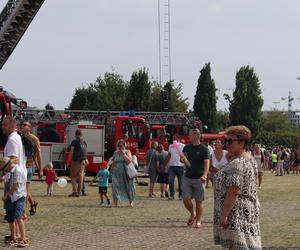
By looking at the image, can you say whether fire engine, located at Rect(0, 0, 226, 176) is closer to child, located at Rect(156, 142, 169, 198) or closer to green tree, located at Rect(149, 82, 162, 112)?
child, located at Rect(156, 142, 169, 198)

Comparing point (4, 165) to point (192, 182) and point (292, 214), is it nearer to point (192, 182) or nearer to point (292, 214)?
point (192, 182)

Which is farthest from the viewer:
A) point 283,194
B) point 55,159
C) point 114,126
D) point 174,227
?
point 114,126

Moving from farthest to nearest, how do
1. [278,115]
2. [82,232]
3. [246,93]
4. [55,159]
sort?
[278,115] → [246,93] → [55,159] → [82,232]

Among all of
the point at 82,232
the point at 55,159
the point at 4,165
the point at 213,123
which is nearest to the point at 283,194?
the point at 55,159

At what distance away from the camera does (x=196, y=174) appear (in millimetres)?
13805

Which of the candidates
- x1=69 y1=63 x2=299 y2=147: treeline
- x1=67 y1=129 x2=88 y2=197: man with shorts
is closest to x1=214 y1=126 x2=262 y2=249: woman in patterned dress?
x1=67 y1=129 x2=88 y2=197: man with shorts

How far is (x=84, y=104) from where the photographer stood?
86.2 metres

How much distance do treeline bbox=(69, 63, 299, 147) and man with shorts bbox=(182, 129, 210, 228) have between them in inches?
2077

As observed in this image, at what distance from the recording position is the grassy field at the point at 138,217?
42.2 feet

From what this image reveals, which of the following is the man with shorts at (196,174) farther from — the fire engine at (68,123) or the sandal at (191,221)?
the fire engine at (68,123)

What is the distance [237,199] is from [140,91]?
64475 mm

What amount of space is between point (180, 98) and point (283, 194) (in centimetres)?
5527

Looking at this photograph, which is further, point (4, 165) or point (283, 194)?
point (283, 194)

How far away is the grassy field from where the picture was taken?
506 inches
